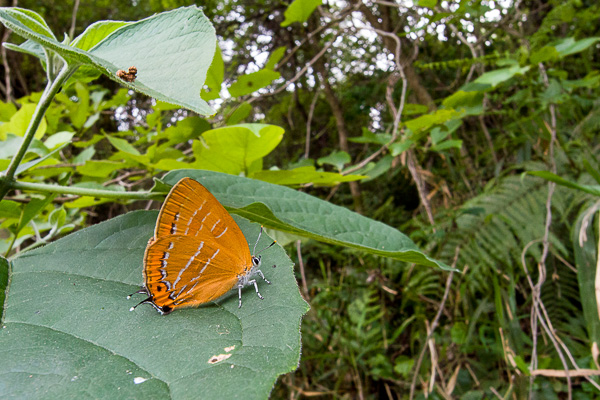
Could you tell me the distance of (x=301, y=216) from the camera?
2.12 feet

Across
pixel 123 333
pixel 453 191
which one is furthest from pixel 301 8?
pixel 453 191

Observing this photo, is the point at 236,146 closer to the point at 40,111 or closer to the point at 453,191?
the point at 40,111

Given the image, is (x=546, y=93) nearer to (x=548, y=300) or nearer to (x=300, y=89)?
(x=548, y=300)

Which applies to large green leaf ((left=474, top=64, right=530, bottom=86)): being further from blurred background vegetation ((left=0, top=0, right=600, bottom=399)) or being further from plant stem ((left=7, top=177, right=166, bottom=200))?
plant stem ((left=7, top=177, right=166, bottom=200))

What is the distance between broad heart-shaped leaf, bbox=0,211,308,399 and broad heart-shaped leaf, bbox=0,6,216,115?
22 cm

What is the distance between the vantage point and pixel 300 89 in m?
4.03

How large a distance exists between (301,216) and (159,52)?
32cm

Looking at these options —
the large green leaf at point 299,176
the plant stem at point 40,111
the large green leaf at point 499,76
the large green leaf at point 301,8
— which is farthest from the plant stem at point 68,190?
the large green leaf at point 499,76

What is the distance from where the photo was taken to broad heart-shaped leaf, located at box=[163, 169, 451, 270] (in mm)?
574

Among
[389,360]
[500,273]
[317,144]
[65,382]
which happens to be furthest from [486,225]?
[65,382]

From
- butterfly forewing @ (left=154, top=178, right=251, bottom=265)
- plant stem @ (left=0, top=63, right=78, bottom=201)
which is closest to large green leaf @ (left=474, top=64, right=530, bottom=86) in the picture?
butterfly forewing @ (left=154, top=178, right=251, bottom=265)

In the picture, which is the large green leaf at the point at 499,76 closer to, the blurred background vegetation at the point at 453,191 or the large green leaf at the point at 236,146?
the blurred background vegetation at the point at 453,191

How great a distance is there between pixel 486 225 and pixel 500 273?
0.96 feet

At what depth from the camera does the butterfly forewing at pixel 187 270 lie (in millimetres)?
559
